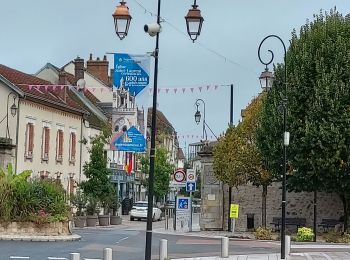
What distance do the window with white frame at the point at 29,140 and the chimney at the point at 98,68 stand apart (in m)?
20.5

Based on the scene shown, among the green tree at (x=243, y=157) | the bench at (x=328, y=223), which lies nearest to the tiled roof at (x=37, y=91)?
the green tree at (x=243, y=157)

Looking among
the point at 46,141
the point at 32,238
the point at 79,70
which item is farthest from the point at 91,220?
the point at 79,70

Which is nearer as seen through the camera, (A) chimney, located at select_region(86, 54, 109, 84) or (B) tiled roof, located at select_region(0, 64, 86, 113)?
(B) tiled roof, located at select_region(0, 64, 86, 113)

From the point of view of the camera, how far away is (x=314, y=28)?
33969 millimetres

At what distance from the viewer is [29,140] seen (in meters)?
44.6

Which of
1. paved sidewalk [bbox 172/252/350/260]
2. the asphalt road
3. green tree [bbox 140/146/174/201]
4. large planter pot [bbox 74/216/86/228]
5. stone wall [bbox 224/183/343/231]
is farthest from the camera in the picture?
green tree [bbox 140/146/174/201]

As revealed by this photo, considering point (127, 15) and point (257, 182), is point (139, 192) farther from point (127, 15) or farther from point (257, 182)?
point (127, 15)

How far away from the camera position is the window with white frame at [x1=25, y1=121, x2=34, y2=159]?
4412cm

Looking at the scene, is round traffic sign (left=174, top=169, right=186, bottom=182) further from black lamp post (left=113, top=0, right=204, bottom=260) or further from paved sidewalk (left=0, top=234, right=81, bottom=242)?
black lamp post (left=113, top=0, right=204, bottom=260)

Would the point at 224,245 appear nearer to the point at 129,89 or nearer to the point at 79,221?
the point at 129,89

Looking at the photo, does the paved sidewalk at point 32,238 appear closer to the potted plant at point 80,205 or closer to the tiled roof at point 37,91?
the potted plant at point 80,205

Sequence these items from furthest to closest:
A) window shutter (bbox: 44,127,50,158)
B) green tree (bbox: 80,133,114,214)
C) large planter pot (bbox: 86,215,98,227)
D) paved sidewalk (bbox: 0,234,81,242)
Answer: window shutter (bbox: 44,127,50,158) → green tree (bbox: 80,133,114,214) → large planter pot (bbox: 86,215,98,227) → paved sidewalk (bbox: 0,234,81,242)

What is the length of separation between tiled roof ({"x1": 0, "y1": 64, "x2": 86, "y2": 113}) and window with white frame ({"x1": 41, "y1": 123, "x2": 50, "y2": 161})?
1.67m

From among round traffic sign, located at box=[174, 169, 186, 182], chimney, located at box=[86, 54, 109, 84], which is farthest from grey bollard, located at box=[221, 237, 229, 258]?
chimney, located at box=[86, 54, 109, 84]
